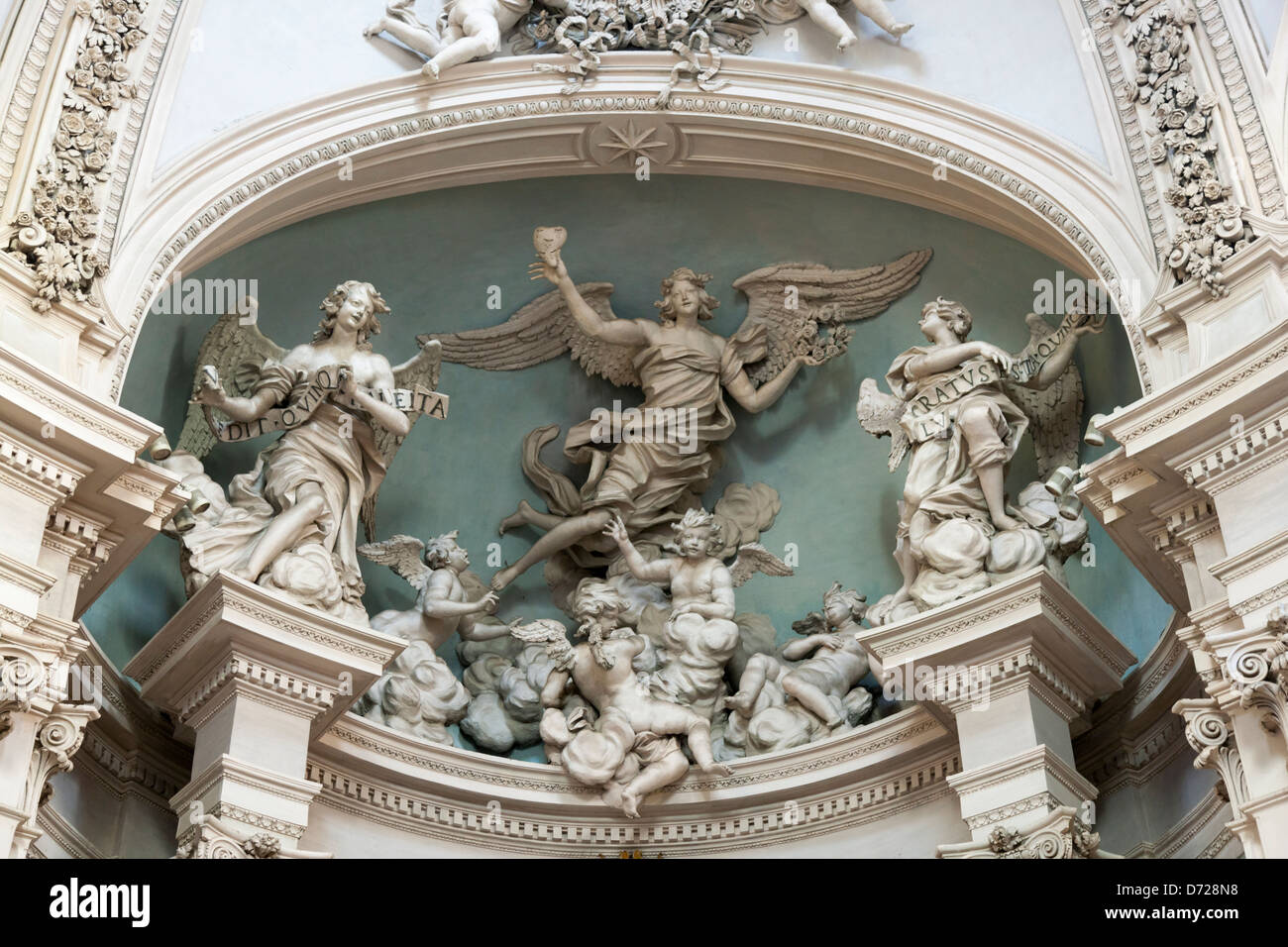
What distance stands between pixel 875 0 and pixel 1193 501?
3.69m

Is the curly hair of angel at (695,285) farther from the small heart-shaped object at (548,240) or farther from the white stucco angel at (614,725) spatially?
the white stucco angel at (614,725)

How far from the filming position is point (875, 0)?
11.1m

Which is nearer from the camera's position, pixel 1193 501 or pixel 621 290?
pixel 1193 501

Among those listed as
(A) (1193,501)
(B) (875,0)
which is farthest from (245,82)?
(A) (1193,501)

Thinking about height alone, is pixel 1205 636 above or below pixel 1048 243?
below

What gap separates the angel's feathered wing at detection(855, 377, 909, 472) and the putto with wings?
0.69m

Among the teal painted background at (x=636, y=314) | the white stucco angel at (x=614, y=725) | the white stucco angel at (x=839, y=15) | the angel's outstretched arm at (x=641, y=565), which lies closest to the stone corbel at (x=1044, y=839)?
the white stucco angel at (x=614, y=725)

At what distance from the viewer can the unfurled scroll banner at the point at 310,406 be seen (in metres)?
10.5

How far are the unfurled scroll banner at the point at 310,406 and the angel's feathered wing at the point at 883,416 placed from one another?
2.39 meters

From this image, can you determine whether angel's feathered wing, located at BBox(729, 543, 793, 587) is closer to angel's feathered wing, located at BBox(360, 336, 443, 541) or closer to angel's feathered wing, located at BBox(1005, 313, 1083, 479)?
angel's feathered wing, located at BBox(1005, 313, 1083, 479)

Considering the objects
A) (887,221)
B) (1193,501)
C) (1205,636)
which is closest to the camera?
(1205,636)

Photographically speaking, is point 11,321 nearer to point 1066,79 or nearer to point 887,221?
point 887,221
